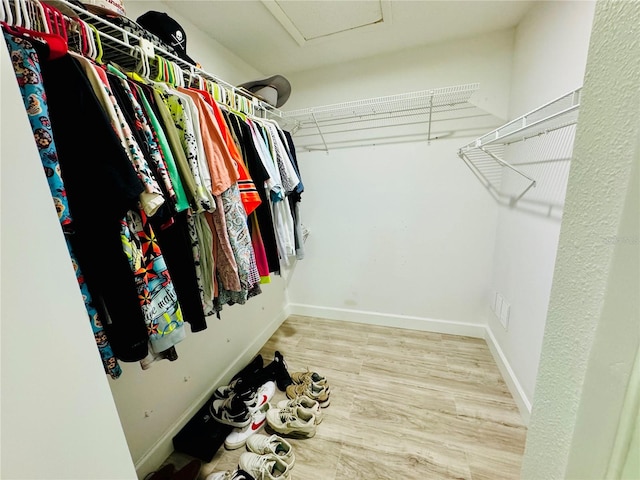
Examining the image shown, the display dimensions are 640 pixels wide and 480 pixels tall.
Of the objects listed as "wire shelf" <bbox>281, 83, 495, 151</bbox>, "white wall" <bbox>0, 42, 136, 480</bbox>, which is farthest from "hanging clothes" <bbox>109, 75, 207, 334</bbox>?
"wire shelf" <bbox>281, 83, 495, 151</bbox>

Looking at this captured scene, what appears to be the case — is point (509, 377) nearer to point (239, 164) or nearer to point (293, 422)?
point (293, 422)

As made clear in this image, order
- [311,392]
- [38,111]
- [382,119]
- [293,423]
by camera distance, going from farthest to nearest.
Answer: [382,119] < [311,392] < [293,423] < [38,111]

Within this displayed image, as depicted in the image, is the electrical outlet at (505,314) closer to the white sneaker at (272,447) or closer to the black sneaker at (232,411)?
the white sneaker at (272,447)

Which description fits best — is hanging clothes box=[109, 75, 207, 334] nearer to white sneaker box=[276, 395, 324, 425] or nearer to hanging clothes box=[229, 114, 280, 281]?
hanging clothes box=[229, 114, 280, 281]

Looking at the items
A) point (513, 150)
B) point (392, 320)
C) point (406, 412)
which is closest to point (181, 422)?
point (406, 412)

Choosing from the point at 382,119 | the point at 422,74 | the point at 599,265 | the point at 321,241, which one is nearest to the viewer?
the point at 599,265

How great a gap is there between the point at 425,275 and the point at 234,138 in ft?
5.47

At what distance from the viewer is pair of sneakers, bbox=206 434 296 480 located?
103 centimetres

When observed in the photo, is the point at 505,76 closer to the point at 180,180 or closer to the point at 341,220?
the point at 341,220

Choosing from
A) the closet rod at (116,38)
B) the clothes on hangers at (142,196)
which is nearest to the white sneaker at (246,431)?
the clothes on hangers at (142,196)

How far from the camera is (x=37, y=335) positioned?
1.21 feet

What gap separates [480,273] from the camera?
6.11 ft

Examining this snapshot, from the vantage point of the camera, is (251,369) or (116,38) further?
(251,369)

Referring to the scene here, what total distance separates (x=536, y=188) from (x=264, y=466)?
1.78 metres
